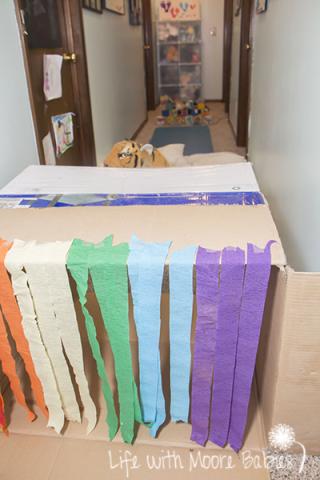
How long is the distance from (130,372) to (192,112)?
482 centimetres

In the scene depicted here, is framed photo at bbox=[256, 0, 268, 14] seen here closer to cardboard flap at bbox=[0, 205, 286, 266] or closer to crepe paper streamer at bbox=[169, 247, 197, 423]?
cardboard flap at bbox=[0, 205, 286, 266]

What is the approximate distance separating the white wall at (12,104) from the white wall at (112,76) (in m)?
1.11

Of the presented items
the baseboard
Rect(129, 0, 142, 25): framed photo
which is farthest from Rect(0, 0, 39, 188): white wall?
Rect(129, 0, 142, 25): framed photo

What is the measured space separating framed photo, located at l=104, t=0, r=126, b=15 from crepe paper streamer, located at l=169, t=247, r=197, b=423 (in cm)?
290

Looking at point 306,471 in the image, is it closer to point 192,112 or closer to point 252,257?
point 252,257

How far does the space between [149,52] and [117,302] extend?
5.51 meters

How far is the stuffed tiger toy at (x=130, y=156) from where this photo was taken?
2.13 meters

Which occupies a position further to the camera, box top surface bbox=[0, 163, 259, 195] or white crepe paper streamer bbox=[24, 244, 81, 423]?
box top surface bbox=[0, 163, 259, 195]

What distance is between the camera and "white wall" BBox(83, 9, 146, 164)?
2.77 meters

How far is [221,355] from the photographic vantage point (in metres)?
0.88

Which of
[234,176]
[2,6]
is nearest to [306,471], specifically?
[234,176]

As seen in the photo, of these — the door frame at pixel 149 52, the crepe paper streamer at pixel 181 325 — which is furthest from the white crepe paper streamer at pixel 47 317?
the door frame at pixel 149 52

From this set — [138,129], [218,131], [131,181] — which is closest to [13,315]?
[131,181]

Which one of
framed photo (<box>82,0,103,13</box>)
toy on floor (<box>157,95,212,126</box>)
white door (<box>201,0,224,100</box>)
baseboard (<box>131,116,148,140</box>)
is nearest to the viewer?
framed photo (<box>82,0,103,13</box>)
